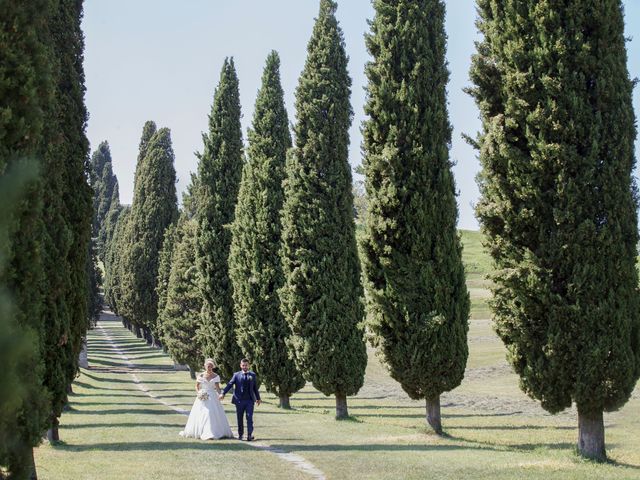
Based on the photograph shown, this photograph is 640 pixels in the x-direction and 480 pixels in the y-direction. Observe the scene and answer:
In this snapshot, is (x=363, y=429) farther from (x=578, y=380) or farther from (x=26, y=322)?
(x=26, y=322)

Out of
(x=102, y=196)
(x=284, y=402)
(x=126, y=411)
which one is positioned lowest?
(x=284, y=402)

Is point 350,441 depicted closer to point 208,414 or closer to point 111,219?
point 208,414

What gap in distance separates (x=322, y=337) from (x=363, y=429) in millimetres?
5321

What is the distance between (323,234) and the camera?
84.6ft

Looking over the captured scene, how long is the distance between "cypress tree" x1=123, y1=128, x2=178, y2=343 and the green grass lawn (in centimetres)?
2159

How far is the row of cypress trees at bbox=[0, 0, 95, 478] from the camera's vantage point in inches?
153

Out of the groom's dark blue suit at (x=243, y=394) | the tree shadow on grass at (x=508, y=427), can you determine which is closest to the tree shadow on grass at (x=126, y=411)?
the groom's dark blue suit at (x=243, y=394)

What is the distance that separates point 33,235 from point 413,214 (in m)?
13.2

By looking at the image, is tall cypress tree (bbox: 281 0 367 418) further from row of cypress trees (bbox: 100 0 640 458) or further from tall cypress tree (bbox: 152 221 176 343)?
tall cypress tree (bbox: 152 221 176 343)

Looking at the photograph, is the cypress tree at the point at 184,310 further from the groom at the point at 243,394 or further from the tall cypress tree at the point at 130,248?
the groom at the point at 243,394

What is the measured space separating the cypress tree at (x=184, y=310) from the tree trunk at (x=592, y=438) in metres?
30.4

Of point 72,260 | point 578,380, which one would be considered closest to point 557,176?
point 578,380

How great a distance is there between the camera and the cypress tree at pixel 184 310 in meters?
43.9

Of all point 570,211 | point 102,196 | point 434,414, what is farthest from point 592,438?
point 102,196
